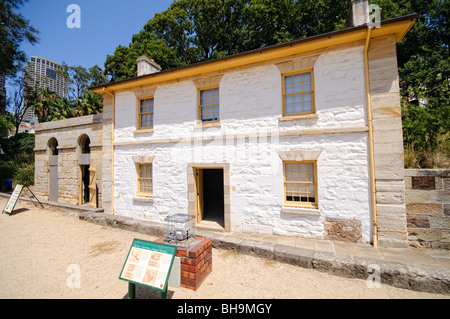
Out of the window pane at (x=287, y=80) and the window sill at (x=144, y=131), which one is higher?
the window pane at (x=287, y=80)

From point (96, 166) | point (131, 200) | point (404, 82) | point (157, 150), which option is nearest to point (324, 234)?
point (157, 150)

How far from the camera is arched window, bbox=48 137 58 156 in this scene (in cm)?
1223

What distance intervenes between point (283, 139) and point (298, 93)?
1549 millimetres

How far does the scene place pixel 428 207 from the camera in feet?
17.2

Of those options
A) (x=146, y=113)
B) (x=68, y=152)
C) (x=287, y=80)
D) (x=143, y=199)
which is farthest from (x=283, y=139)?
(x=68, y=152)

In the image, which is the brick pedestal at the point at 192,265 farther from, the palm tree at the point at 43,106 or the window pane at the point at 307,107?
the palm tree at the point at 43,106

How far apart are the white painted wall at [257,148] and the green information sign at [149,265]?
12.8 ft

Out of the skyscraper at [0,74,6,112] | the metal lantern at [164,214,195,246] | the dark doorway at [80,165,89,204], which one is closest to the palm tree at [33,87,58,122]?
the skyscraper at [0,74,6,112]

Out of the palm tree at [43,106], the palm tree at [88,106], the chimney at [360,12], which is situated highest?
the palm tree at [43,106]

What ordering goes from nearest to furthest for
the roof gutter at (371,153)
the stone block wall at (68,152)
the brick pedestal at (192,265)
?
the brick pedestal at (192,265) < the roof gutter at (371,153) < the stone block wall at (68,152)

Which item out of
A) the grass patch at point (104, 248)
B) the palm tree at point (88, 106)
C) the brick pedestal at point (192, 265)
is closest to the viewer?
the brick pedestal at point (192, 265)

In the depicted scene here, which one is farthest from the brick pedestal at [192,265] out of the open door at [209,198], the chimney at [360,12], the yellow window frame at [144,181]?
the chimney at [360,12]

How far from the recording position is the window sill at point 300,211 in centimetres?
596
